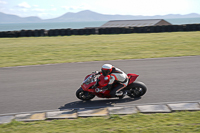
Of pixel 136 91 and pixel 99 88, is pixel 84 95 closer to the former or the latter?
pixel 99 88

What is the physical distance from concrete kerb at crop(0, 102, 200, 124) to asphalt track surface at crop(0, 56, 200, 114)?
45 cm

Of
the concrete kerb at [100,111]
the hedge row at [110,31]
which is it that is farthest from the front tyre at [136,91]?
the hedge row at [110,31]

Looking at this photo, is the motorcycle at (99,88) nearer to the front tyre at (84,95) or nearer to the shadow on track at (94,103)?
the front tyre at (84,95)

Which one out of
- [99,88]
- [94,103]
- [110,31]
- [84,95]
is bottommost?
[94,103]

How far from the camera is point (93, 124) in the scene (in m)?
5.65

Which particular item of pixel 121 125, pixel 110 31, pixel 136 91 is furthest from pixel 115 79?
pixel 110 31

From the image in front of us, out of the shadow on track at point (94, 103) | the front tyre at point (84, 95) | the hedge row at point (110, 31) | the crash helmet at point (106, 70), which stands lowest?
the shadow on track at point (94, 103)

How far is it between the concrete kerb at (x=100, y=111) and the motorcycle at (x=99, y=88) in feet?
2.23

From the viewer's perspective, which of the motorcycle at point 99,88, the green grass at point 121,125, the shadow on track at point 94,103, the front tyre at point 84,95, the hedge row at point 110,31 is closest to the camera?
the green grass at point 121,125

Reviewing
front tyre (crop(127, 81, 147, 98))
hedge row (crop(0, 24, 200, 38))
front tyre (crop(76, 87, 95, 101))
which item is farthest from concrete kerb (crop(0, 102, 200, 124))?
hedge row (crop(0, 24, 200, 38))

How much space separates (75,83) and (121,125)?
441 cm

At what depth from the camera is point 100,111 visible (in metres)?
6.65

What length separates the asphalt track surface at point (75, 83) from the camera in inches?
295

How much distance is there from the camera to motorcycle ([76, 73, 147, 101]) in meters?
7.38
